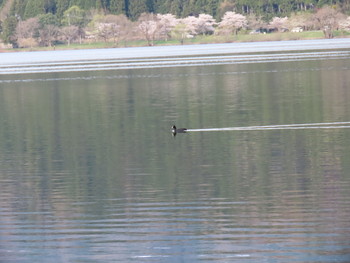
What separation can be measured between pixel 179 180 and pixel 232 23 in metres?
170

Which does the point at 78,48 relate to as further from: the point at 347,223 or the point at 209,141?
the point at 347,223

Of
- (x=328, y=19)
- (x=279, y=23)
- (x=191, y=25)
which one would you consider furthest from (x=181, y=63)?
(x=279, y=23)

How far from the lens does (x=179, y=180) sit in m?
22.2

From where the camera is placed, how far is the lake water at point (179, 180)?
16172 millimetres

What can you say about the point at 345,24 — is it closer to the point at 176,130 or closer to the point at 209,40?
the point at 209,40

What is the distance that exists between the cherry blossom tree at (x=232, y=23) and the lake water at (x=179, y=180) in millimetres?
144996

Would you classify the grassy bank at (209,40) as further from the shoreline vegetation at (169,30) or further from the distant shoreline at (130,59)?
the distant shoreline at (130,59)

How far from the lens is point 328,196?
19.4 m

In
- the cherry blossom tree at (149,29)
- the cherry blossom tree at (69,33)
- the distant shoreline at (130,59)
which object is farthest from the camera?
the cherry blossom tree at (69,33)

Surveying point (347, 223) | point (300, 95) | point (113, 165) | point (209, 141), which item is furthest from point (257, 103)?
point (347, 223)

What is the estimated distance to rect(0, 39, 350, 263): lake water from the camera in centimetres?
1617

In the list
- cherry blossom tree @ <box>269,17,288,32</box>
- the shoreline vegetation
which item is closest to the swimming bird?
the shoreline vegetation

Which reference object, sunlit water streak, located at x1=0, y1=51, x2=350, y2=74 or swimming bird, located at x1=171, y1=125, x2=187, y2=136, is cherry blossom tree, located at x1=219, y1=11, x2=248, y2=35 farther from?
swimming bird, located at x1=171, y1=125, x2=187, y2=136

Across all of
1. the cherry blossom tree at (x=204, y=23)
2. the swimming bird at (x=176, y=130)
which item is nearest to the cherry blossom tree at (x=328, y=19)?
the cherry blossom tree at (x=204, y=23)
